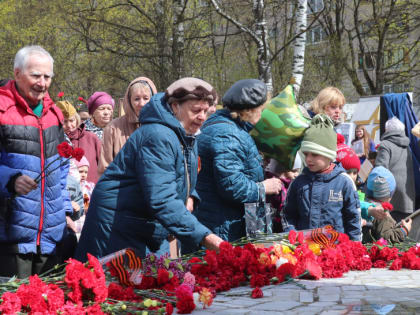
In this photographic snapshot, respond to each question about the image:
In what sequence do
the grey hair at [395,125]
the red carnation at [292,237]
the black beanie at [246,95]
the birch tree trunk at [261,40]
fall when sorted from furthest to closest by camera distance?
the birch tree trunk at [261,40], the grey hair at [395,125], the black beanie at [246,95], the red carnation at [292,237]

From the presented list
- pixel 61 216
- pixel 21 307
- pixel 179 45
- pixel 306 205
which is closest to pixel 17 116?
pixel 61 216

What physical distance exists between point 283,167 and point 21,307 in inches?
125

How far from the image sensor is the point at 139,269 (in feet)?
11.0

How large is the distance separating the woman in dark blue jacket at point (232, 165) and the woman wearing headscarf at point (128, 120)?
129 cm

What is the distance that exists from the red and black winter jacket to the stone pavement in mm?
1344

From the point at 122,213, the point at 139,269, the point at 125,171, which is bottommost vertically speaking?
the point at 139,269

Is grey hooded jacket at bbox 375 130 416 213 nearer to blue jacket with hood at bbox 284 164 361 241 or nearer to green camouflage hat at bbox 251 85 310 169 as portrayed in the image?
blue jacket with hood at bbox 284 164 361 241

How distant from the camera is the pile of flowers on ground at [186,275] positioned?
2.79 m

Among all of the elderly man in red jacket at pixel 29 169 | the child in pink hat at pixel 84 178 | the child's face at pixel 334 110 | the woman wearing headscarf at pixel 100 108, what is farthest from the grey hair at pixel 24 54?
the woman wearing headscarf at pixel 100 108

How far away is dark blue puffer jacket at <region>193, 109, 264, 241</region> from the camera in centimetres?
448

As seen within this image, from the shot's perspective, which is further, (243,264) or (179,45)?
(179,45)

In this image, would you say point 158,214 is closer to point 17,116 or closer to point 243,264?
point 243,264

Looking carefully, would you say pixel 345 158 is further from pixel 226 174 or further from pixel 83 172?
pixel 83 172

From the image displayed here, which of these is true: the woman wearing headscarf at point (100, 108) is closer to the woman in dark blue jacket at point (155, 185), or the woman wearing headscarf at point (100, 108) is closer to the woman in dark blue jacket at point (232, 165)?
the woman in dark blue jacket at point (232, 165)
